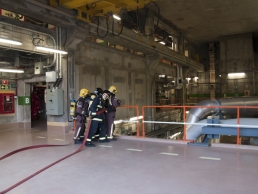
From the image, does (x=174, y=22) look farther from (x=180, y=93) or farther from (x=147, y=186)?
(x=147, y=186)

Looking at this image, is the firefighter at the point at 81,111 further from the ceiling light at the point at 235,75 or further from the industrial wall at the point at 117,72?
the ceiling light at the point at 235,75

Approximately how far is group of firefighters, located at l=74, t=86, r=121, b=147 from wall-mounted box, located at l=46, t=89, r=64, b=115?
211cm

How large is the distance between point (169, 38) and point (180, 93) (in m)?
5.26

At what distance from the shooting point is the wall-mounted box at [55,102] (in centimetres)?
899

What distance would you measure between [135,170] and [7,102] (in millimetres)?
8262

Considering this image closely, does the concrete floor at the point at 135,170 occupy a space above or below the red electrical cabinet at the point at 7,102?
below

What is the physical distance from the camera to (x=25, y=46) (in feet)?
27.9

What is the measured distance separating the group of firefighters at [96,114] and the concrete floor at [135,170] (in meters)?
0.54

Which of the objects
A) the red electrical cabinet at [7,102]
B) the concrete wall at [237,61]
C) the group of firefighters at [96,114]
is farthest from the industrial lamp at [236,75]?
the red electrical cabinet at [7,102]

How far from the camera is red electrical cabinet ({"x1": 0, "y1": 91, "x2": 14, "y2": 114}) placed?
10156 mm

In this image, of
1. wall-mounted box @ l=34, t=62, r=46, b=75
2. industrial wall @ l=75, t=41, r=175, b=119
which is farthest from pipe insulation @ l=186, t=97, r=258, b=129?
wall-mounted box @ l=34, t=62, r=46, b=75

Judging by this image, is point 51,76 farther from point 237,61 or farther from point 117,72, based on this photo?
point 237,61

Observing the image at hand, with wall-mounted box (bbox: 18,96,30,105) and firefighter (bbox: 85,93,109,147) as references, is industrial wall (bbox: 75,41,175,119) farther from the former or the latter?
firefighter (bbox: 85,93,109,147)

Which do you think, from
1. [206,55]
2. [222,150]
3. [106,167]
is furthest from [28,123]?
[206,55]
